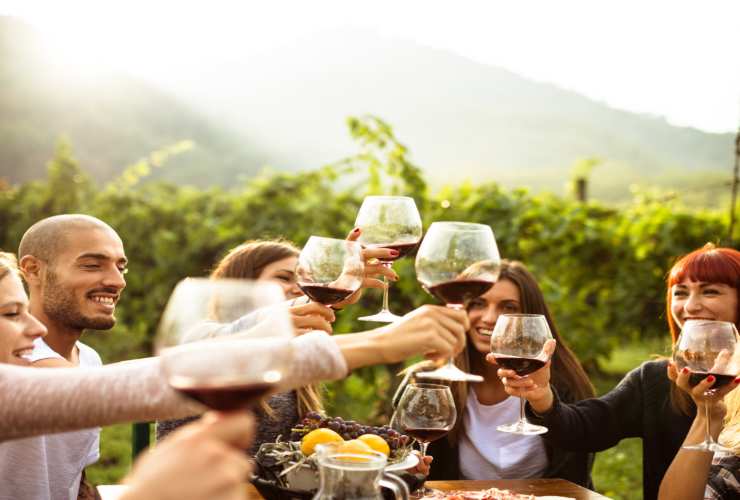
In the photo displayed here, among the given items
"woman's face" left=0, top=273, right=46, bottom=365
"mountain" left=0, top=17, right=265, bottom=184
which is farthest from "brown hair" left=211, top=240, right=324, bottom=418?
"mountain" left=0, top=17, right=265, bottom=184

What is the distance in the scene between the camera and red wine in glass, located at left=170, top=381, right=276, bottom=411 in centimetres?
101

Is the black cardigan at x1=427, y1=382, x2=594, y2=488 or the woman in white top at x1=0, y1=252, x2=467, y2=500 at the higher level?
the woman in white top at x1=0, y1=252, x2=467, y2=500

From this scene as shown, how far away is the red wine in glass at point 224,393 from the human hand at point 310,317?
1094 mm

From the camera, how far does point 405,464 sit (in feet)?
7.59

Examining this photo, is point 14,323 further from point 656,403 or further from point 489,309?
point 656,403

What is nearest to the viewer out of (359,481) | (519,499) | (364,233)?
(359,481)

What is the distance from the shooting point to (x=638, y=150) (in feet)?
54.1

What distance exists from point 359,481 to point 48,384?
64cm

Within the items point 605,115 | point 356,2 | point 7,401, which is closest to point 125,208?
point 7,401

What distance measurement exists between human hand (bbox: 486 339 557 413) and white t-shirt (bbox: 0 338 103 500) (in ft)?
4.77

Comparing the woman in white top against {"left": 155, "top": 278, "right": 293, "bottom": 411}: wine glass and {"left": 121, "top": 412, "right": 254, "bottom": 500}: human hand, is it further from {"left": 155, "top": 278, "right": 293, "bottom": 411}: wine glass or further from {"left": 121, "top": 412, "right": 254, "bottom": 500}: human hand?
{"left": 121, "top": 412, "right": 254, "bottom": 500}: human hand

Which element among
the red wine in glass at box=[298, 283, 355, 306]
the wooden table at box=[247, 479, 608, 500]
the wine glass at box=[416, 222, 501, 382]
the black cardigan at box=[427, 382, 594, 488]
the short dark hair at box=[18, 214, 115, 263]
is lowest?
the black cardigan at box=[427, 382, 594, 488]

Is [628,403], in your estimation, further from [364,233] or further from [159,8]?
[159,8]

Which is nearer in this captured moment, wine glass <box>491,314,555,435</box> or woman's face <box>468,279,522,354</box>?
wine glass <box>491,314,555,435</box>
